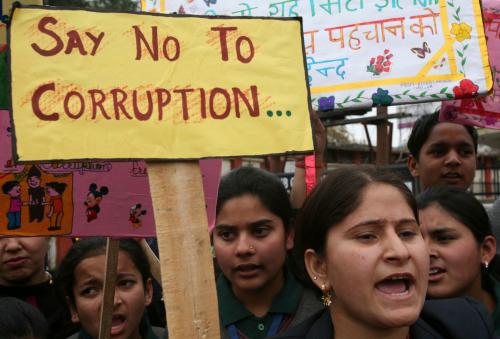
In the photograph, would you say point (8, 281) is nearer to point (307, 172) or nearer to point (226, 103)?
point (307, 172)

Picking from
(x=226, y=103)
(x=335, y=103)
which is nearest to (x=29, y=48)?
(x=226, y=103)

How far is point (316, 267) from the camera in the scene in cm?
166

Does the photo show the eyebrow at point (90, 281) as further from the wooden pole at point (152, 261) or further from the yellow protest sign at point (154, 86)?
the yellow protest sign at point (154, 86)

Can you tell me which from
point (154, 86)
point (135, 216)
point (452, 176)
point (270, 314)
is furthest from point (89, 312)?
point (452, 176)

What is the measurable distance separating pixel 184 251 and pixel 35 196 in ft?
2.74

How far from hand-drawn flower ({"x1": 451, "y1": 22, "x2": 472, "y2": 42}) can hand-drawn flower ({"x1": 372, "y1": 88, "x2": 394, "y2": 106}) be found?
35 centimetres

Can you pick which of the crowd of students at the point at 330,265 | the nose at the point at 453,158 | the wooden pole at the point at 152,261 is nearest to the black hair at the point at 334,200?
the crowd of students at the point at 330,265

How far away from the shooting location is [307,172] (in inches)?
92.4

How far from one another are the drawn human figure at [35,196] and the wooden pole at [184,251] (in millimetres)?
742

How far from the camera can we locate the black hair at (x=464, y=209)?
7.26ft

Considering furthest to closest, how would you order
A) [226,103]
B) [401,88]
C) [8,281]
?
[8,281] → [401,88] → [226,103]

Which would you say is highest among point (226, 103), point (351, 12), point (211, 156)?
point (351, 12)

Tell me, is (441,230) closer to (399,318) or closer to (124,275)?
(399,318)

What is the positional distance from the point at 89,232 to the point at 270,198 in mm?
644
